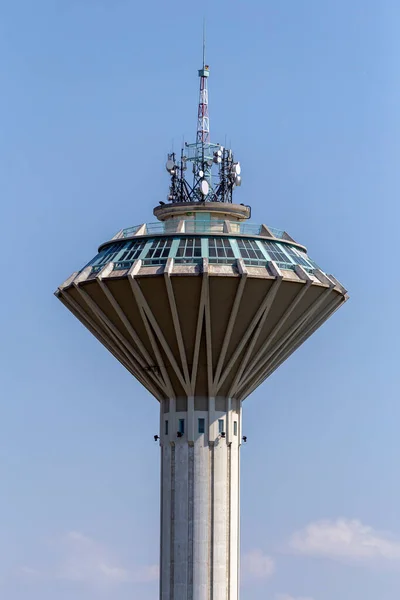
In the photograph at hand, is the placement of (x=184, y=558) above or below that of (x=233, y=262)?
below

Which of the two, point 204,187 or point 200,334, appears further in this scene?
point 204,187

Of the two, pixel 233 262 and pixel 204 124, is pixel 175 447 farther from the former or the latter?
pixel 204 124

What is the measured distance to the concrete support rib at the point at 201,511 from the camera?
104125 mm

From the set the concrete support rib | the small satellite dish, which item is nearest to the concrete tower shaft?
the concrete support rib

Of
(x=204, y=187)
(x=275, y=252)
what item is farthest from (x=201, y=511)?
(x=204, y=187)

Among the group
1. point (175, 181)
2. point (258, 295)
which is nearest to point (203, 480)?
point (258, 295)

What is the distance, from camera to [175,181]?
363 feet

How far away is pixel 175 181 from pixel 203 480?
18761 mm

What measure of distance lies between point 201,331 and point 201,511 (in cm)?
1053

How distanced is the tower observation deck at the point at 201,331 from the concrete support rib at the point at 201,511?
6 cm

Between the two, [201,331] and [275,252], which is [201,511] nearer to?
[201,331]

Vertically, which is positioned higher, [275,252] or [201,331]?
[275,252]

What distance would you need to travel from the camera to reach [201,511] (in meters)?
104

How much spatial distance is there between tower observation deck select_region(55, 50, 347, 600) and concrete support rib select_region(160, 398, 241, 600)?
2.3 inches
